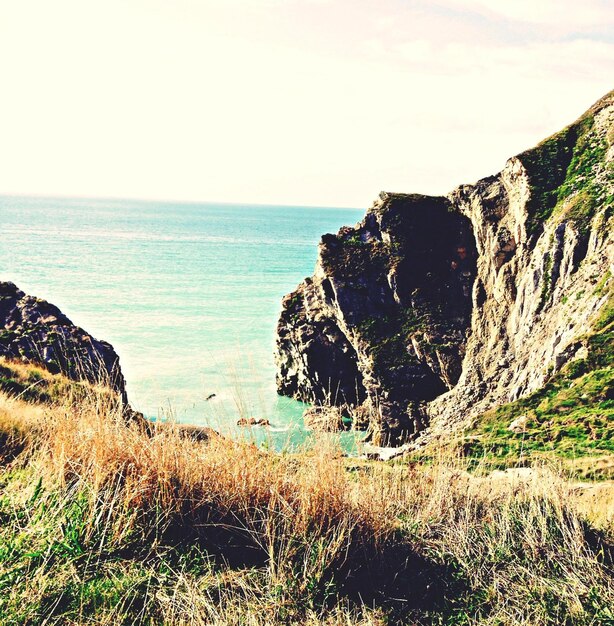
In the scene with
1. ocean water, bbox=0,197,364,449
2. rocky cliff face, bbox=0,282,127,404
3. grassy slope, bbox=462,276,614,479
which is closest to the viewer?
grassy slope, bbox=462,276,614,479

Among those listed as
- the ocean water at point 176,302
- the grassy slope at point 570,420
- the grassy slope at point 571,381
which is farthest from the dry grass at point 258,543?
the grassy slope at point 570,420

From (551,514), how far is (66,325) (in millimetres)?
27746

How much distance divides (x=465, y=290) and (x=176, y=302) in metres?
52.7

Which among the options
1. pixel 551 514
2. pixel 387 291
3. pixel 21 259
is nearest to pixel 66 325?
pixel 387 291

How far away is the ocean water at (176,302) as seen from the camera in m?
41.1

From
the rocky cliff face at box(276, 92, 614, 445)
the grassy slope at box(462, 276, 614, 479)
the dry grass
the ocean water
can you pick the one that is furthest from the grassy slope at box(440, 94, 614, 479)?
the ocean water

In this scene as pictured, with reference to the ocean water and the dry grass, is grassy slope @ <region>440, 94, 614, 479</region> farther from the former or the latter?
the ocean water

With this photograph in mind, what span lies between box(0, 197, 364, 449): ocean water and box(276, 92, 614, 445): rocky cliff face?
285 inches

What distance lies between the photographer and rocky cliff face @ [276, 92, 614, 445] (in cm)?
3088

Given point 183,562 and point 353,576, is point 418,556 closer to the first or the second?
point 353,576

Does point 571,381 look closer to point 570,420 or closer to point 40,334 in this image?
point 570,420

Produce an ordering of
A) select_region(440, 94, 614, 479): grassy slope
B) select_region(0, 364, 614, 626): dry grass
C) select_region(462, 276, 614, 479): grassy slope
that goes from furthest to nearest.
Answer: select_region(440, 94, 614, 479): grassy slope
select_region(462, 276, 614, 479): grassy slope
select_region(0, 364, 614, 626): dry grass

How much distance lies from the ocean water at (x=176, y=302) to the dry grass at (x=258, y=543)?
3.12 ft

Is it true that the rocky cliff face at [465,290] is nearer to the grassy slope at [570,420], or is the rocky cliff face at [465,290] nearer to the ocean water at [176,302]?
the grassy slope at [570,420]
